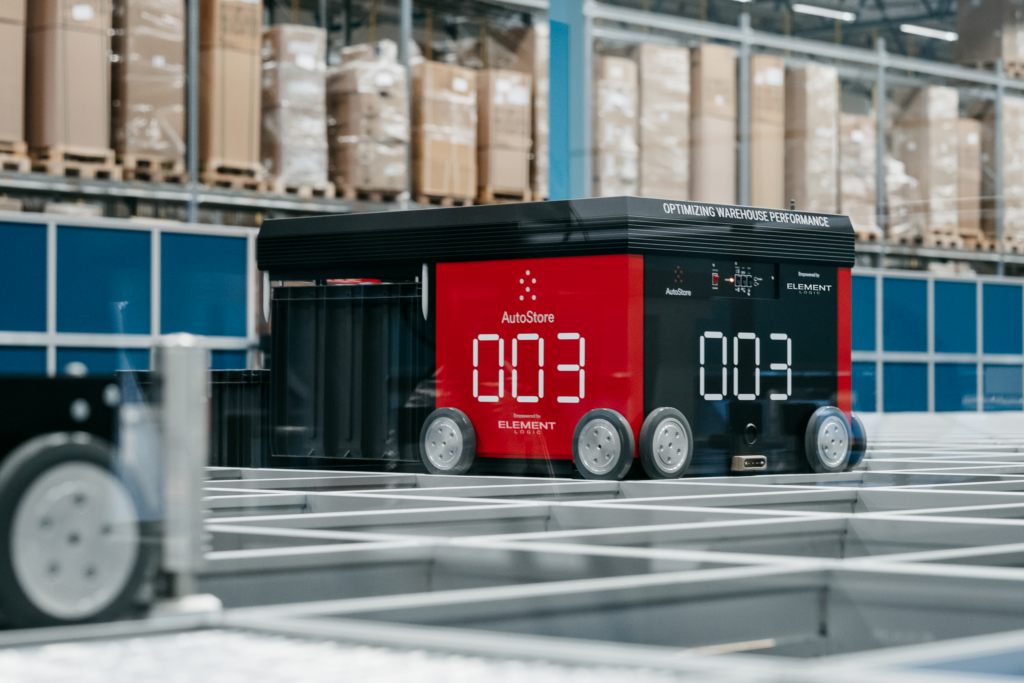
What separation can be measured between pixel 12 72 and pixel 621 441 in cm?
542

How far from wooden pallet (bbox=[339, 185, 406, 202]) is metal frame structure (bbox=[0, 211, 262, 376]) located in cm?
83

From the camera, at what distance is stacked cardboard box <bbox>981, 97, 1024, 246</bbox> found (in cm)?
1327

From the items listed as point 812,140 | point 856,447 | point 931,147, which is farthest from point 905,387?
point 856,447

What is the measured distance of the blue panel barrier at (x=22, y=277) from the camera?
333 inches

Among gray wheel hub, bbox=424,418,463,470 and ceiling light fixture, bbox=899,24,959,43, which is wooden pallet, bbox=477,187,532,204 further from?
gray wheel hub, bbox=424,418,463,470

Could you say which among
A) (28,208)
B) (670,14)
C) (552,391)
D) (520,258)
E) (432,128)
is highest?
(670,14)

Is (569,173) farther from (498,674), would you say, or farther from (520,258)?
(498,674)

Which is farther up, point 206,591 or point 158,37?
point 158,37

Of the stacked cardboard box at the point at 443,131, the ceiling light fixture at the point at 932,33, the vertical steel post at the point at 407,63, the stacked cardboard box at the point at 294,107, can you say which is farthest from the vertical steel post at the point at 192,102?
the ceiling light fixture at the point at 932,33

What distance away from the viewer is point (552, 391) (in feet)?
16.4

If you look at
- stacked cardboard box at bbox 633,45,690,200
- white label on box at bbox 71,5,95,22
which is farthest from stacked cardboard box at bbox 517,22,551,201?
white label on box at bbox 71,5,95,22

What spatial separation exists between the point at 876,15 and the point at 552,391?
966cm

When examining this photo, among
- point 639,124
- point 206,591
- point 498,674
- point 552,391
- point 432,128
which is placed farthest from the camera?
point 639,124

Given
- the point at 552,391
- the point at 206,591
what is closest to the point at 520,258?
the point at 552,391
